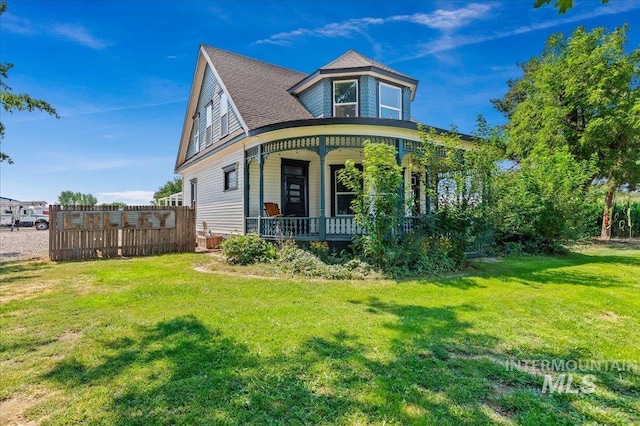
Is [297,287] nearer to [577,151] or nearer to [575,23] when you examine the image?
[577,151]

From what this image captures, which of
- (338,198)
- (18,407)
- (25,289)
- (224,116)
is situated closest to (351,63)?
(338,198)

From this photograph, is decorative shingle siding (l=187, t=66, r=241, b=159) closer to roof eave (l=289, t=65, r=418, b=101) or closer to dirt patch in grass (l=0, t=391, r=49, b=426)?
roof eave (l=289, t=65, r=418, b=101)

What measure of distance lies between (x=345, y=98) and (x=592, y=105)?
14.3m

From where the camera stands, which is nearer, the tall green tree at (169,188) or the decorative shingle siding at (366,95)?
the decorative shingle siding at (366,95)

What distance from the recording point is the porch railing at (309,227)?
30.6 ft

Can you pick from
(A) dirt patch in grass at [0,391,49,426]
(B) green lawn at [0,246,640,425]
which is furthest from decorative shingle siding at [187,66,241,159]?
(A) dirt patch in grass at [0,391,49,426]

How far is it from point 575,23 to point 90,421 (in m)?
26.2

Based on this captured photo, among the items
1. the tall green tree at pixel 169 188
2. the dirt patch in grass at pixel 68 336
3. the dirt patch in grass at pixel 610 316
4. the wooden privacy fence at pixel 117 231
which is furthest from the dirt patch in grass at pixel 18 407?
the tall green tree at pixel 169 188

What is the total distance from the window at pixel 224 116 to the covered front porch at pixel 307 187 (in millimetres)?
2926

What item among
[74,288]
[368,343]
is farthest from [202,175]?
[368,343]

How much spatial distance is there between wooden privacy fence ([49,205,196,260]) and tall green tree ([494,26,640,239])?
56.0 feet

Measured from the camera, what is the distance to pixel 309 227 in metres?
10.1

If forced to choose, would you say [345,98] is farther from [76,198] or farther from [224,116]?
[76,198]

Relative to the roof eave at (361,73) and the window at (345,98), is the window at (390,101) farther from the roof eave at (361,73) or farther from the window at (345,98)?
the window at (345,98)
